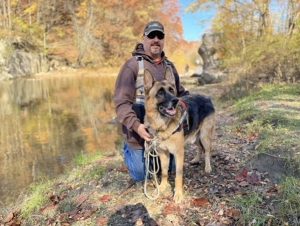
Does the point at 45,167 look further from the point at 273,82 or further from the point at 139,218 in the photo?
the point at 273,82

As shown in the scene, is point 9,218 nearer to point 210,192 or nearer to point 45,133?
point 210,192

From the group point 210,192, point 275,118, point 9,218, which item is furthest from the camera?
point 275,118

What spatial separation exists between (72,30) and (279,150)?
4556 cm

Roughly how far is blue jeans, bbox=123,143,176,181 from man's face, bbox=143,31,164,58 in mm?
1372

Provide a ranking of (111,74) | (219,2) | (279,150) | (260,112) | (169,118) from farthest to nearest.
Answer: (111,74) → (219,2) → (260,112) → (279,150) → (169,118)

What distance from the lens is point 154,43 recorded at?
16.2 feet

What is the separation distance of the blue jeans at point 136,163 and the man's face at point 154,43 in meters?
1.37

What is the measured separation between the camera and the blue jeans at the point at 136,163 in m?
5.34

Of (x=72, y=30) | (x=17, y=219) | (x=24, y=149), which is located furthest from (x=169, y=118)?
(x=72, y=30)

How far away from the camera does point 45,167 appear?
8875 millimetres

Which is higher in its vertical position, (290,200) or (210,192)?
(290,200)

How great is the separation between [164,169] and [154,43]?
65.7 inches

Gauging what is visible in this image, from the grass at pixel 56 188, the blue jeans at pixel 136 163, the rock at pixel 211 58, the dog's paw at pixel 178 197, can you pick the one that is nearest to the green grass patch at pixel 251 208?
the dog's paw at pixel 178 197

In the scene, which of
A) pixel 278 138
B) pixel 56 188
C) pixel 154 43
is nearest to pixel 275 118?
pixel 278 138
